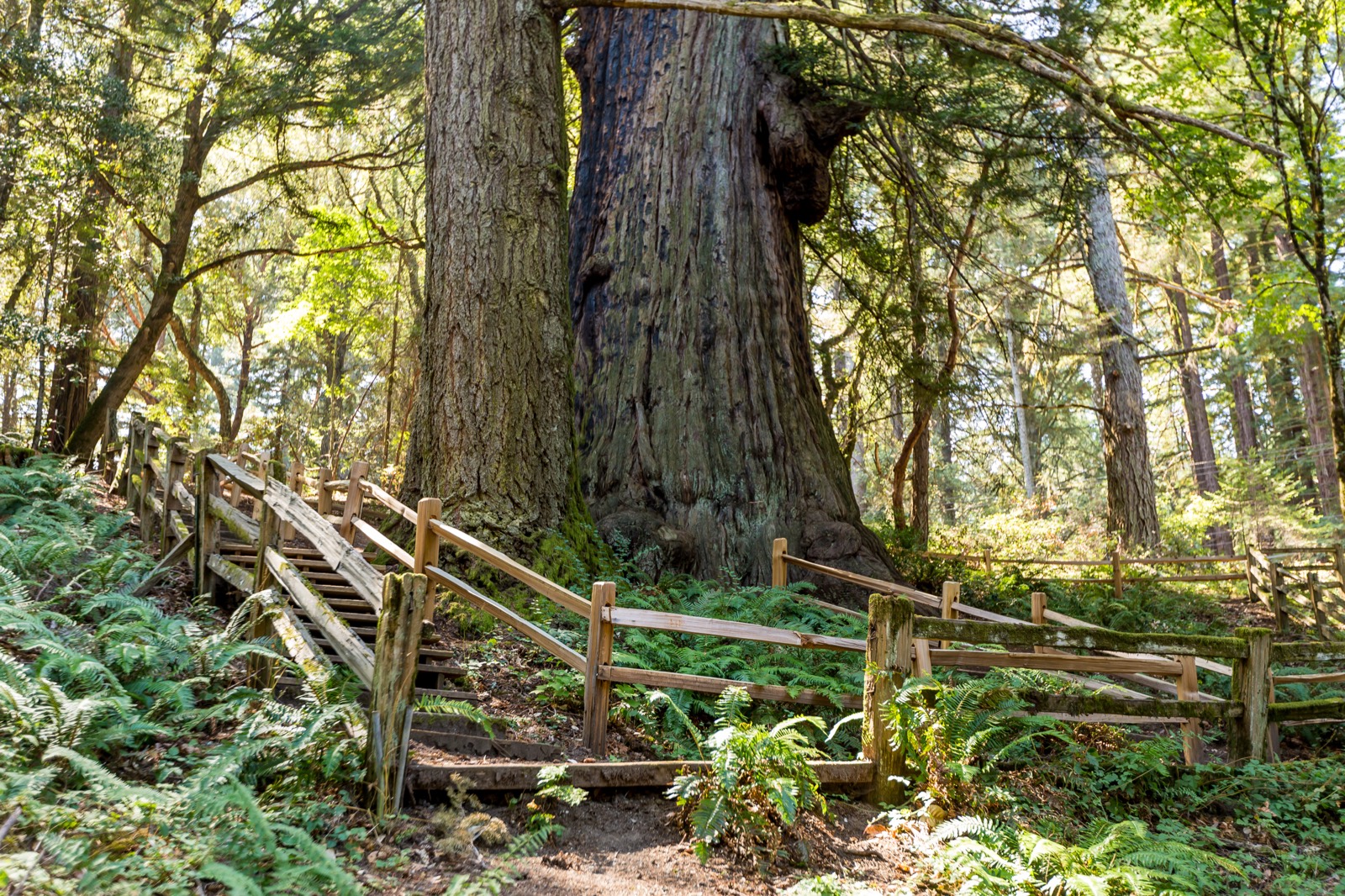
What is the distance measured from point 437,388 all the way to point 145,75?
12.3 meters

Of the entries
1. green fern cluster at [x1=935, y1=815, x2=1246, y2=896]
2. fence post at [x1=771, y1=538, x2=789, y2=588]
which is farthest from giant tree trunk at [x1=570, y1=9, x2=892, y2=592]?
green fern cluster at [x1=935, y1=815, x2=1246, y2=896]

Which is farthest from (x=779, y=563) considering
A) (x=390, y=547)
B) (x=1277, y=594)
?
(x=1277, y=594)

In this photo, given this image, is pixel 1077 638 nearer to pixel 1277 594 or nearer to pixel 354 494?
pixel 354 494

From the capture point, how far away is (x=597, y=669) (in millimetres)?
4641

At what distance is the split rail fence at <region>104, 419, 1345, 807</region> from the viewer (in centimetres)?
346

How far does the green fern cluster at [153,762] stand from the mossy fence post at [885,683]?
8.10ft

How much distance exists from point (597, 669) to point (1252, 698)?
4.10m

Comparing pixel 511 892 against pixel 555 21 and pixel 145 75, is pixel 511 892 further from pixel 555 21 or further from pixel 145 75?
pixel 145 75

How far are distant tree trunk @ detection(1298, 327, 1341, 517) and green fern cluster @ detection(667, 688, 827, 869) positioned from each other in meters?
22.1

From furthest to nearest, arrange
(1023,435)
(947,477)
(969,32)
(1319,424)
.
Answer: (947,477)
(1023,435)
(1319,424)
(969,32)

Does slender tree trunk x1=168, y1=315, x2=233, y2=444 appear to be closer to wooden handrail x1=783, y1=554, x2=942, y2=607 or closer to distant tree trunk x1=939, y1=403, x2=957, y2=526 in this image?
wooden handrail x1=783, y1=554, x2=942, y2=607

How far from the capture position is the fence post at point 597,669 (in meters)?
4.63

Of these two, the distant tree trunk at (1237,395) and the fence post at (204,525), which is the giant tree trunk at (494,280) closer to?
the fence post at (204,525)

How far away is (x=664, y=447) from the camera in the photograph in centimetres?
903
